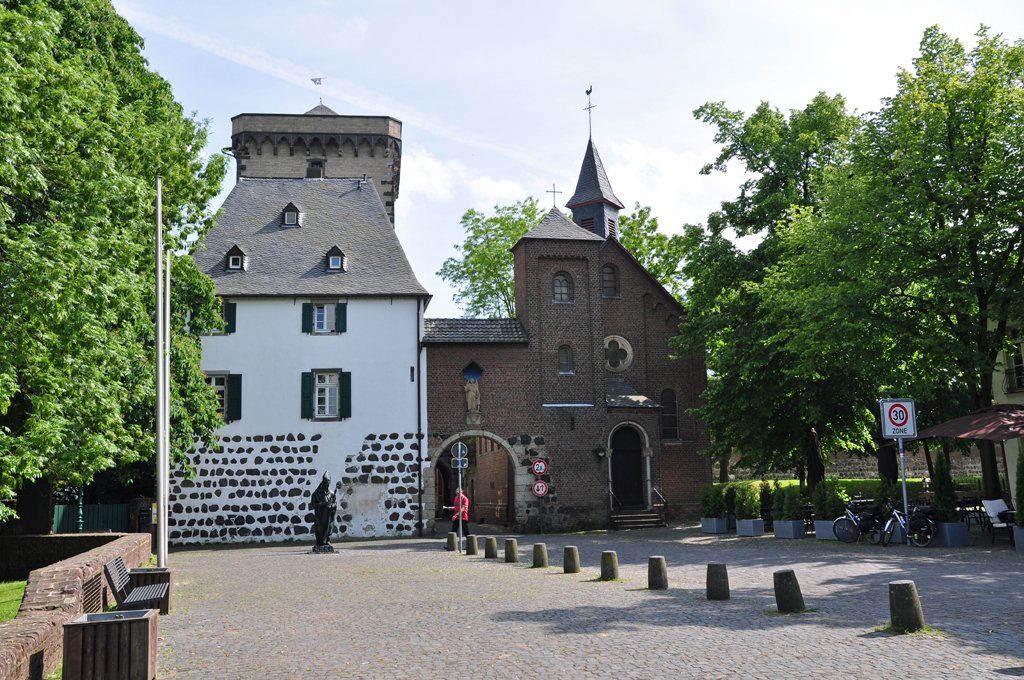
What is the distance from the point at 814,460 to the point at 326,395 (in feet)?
49.4

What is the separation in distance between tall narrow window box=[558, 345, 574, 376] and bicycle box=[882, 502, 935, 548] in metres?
13.8

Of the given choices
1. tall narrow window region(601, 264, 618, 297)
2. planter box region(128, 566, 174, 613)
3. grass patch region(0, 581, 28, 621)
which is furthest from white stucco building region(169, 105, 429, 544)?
planter box region(128, 566, 174, 613)

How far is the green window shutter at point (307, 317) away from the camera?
99.4 ft

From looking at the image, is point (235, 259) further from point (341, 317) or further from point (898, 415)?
point (898, 415)

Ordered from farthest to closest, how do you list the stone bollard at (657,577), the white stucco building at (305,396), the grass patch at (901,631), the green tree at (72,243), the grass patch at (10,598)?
the white stucco building at (305,396) < the green tree at (72,243) < the stone bollard at (657,577) < the grass patch at (10,598) < the grass patch at (901,631)

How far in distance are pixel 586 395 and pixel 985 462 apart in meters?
13.1

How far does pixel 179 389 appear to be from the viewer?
A: 23.4 metres

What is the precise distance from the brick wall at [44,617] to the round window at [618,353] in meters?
23.9

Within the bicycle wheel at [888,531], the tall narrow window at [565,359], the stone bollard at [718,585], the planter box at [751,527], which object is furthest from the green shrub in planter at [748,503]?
the stone bollard at [718,585]

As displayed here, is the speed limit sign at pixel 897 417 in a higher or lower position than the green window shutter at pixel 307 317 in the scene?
lower

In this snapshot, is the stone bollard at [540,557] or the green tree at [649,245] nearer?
the stone bollard at [540,557]

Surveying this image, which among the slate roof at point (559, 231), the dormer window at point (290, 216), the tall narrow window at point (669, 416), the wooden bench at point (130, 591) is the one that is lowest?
the wooden bench at point (130, 591)

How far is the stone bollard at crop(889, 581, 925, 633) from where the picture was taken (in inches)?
359

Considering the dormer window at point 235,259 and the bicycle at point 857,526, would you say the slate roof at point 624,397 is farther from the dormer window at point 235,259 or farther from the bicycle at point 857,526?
the dormer window at point 235,259
